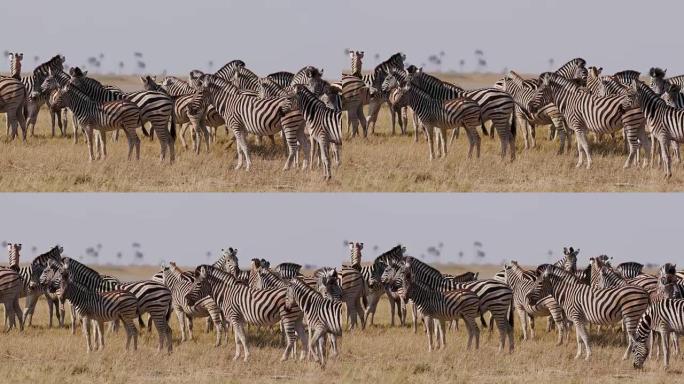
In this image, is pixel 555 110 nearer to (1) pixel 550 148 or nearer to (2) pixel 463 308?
(1) pixel 550 148

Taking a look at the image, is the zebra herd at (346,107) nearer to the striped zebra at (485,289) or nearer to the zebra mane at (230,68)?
the zebra mane at (230,68)

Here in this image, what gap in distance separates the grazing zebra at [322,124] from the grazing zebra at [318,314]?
8.42ft

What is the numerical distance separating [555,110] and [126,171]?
8252 millimetres

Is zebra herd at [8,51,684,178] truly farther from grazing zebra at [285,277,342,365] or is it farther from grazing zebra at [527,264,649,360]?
grazing zebra at [285,277,342,365]

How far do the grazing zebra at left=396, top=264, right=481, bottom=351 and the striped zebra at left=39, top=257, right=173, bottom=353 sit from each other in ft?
12.9

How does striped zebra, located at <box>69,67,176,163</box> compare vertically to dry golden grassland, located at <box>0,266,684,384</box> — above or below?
above

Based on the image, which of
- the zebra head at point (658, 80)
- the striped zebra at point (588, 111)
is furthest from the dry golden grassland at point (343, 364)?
the zebra head at point (658, 80)

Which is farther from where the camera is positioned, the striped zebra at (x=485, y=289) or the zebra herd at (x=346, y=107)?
the zebra herd at (x=346, y=107)

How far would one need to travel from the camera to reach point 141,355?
19.6m

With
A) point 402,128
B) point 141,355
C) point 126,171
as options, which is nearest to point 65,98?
point 126,171

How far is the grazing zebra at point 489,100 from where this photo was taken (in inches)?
878

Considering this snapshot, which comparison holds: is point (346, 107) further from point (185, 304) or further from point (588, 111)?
point (185, 304)

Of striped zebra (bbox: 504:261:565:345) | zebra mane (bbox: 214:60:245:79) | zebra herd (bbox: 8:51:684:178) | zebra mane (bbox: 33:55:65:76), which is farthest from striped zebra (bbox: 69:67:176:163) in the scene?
striped zebra (bbox: 504:261:565:345)

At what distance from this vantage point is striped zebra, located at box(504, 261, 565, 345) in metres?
21.0
